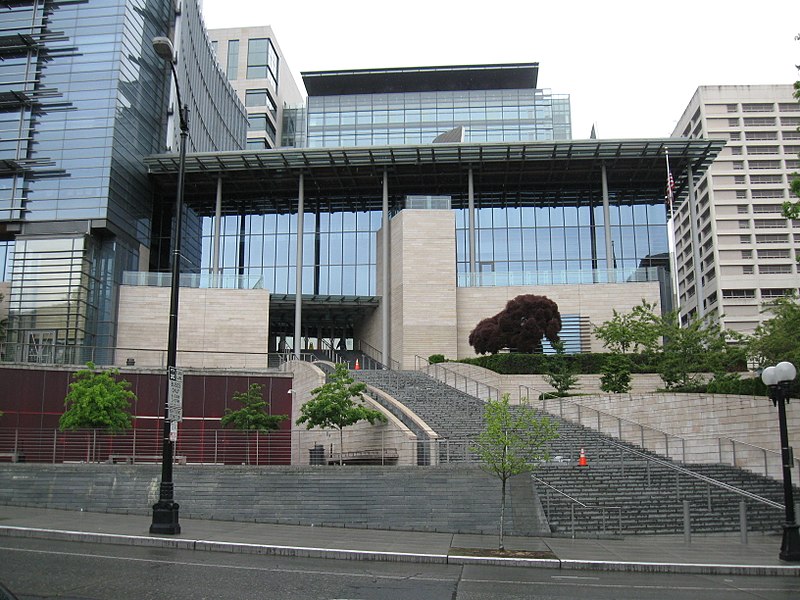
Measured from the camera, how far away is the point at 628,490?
21.2m

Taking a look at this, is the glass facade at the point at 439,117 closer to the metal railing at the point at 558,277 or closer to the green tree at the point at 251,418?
the metal railing at the point at 558,277

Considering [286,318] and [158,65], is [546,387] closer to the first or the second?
[286,318]

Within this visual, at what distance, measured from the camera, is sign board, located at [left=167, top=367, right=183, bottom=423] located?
636 inches

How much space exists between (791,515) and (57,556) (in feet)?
45.6

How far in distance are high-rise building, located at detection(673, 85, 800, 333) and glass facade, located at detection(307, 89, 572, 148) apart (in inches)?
1010

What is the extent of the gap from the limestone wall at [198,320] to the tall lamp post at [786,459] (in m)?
32.9

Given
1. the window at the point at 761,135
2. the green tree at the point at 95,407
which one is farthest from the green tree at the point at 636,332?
the window at the point at 761,135

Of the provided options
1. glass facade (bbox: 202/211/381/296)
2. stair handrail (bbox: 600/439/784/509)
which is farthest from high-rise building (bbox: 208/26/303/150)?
stair handrail (bbox: 600/439/784/509)

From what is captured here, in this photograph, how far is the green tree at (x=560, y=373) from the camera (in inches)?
1361

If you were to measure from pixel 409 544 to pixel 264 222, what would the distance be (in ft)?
139

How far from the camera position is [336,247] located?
54.9 meters

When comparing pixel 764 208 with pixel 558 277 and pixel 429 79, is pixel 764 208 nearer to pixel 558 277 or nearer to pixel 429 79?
pixel 429 79

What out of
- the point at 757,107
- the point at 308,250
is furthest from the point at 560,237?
the point at 757,107

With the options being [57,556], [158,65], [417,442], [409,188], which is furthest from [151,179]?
[57,556]
